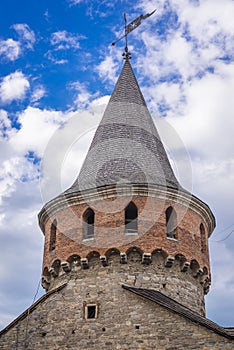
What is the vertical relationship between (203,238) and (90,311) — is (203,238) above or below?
above

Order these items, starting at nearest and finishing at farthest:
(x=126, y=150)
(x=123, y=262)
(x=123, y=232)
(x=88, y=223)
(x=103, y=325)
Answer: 1. (x=103, y=325)
2. (x=123, y=262)
3. (x=123, y=232)
4. (x=88, y=223)
5. (x=126, y=150)

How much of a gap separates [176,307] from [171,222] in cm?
411

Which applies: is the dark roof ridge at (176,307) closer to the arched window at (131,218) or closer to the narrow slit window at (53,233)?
the arched window at (131,218)

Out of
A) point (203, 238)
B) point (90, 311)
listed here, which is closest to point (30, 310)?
point (90, 311)

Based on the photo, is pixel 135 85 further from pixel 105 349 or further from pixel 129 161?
pixel 105 349

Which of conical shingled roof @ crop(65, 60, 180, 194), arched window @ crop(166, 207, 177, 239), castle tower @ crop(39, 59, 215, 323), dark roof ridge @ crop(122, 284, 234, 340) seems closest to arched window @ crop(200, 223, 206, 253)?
castle tower @ crop(39, 59, 215, 323)

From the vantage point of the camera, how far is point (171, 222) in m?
20.7

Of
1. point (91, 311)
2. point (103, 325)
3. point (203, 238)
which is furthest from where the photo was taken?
point (203, 238)

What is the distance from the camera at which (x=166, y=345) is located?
53.5 feet

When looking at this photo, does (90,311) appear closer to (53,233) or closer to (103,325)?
(103,325)

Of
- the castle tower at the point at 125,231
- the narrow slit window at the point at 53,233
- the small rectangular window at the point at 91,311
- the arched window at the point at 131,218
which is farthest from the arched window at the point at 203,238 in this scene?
the narrow slit window at the point at 53,233

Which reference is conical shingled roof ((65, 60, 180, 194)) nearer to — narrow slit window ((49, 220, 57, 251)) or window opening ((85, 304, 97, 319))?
narrow slit window ((49, 220, 57, 251))

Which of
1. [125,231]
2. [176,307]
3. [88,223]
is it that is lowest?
[176,307]

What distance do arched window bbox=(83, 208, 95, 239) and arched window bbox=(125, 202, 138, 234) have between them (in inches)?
52.4
